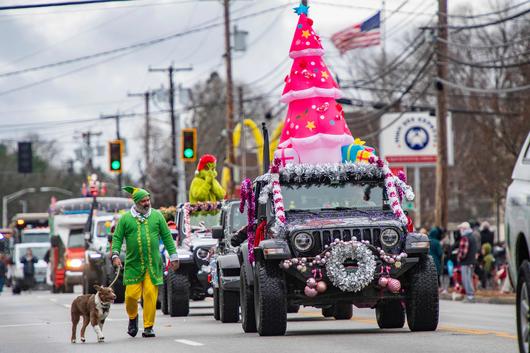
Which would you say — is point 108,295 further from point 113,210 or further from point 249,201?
point 113,210

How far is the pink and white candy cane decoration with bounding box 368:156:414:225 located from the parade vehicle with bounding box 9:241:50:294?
39.3 m

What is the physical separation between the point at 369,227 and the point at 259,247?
130cm

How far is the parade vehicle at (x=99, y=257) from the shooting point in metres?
32.3

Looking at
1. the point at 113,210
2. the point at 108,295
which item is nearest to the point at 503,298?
the point at 108,295

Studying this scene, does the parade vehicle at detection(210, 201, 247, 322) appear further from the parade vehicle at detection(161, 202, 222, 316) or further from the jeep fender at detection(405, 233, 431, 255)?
the jeep fender at detection(405, 233, 431, 255)

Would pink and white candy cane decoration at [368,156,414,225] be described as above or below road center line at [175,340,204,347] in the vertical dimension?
above

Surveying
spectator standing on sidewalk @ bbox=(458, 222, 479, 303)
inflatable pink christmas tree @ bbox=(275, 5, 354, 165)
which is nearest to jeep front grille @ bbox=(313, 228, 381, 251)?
inflatable pink christmas tree @ bbox=(275, 5, 354, 165)

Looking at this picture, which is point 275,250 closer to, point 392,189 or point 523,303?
point 392,189

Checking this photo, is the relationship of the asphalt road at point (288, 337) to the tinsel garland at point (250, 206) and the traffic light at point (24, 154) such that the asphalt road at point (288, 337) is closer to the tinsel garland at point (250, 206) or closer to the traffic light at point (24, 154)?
the tinsel garland at point (250, 206)

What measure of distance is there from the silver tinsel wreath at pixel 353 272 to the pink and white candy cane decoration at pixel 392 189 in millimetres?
887

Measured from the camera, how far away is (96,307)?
56.8ft

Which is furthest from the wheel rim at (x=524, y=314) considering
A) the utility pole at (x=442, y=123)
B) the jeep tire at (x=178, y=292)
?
the utility pole at (x=442, y=123)

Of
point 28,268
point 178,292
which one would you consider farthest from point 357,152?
point 28,268

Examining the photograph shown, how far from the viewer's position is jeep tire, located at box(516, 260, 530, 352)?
1052cm
